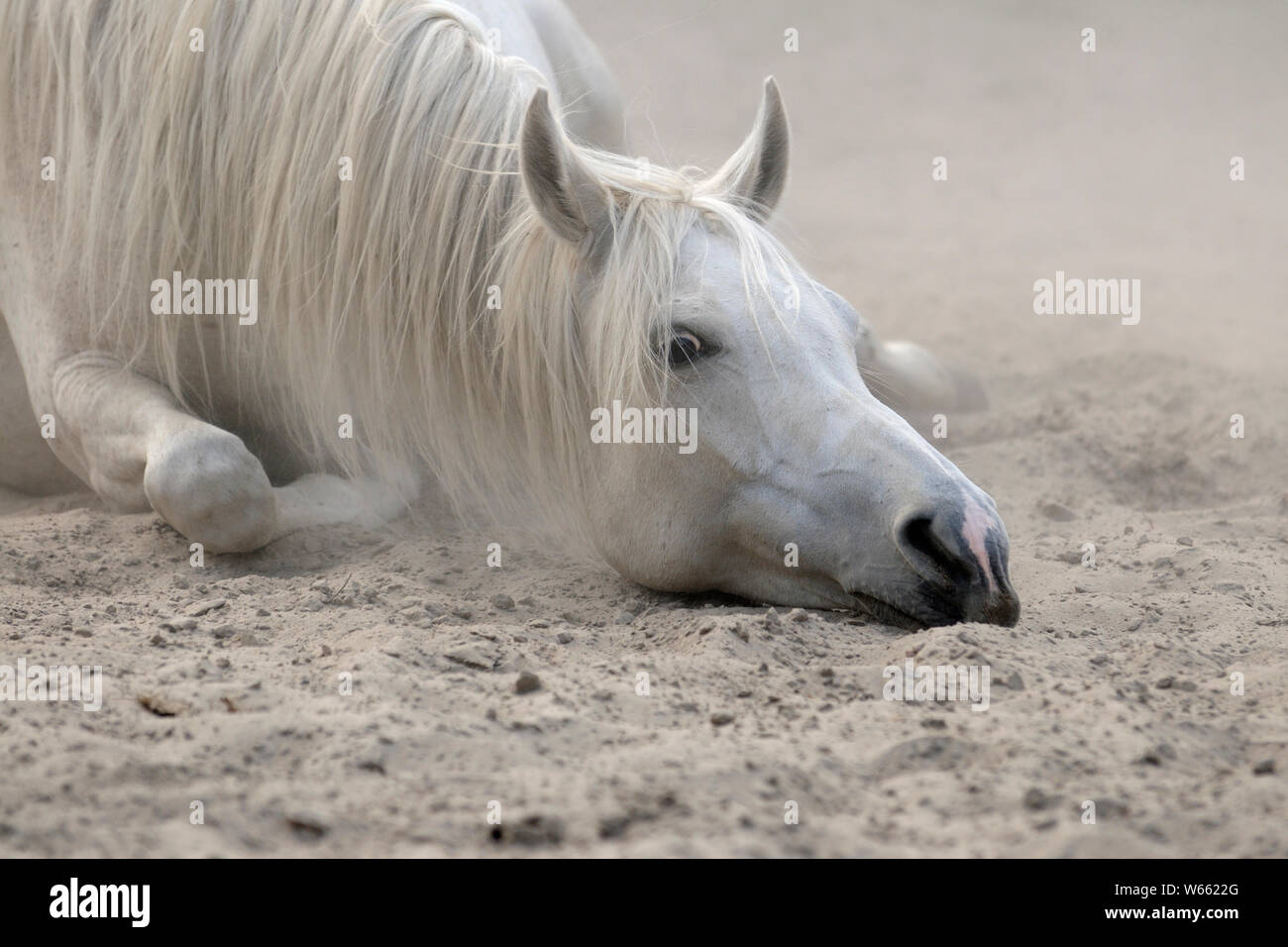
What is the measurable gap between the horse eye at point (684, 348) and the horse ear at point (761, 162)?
16.5 inches

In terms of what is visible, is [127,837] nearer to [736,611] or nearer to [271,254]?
[736,611]

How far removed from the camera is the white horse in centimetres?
216

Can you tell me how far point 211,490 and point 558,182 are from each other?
903mm

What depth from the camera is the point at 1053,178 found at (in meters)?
7.64

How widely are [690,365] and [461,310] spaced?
0.47 metres

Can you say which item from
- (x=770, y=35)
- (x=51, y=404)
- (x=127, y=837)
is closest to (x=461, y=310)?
(x=51, y=404)

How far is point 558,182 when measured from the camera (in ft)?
7.30
